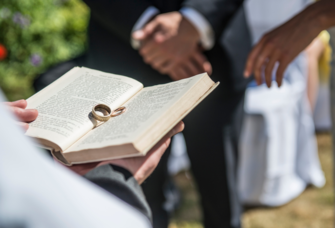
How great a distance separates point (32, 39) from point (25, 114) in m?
3.56

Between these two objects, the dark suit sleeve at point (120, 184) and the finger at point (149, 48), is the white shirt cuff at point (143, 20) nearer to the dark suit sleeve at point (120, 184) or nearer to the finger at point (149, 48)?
the finger at point (149, 48)

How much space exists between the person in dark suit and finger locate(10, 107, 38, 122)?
81 centimetres

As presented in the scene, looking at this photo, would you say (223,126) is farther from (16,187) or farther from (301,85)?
(16,187)

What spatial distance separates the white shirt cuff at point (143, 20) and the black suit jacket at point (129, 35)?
15 millimetres

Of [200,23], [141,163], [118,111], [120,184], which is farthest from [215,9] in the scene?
[120,184]

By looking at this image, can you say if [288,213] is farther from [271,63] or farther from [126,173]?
[126,173]

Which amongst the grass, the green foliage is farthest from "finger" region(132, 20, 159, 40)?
the green foliage

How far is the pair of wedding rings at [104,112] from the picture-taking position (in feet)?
2.75

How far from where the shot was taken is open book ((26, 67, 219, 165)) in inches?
28.4

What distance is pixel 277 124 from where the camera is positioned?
2.52m

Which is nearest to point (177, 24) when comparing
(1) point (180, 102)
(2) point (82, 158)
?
(1) point (180, 102)

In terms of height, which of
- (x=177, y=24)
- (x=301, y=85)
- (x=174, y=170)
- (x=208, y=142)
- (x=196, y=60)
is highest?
(x=177, y=24)

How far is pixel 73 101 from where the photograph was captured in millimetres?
918

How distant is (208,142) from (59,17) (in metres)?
3.02
